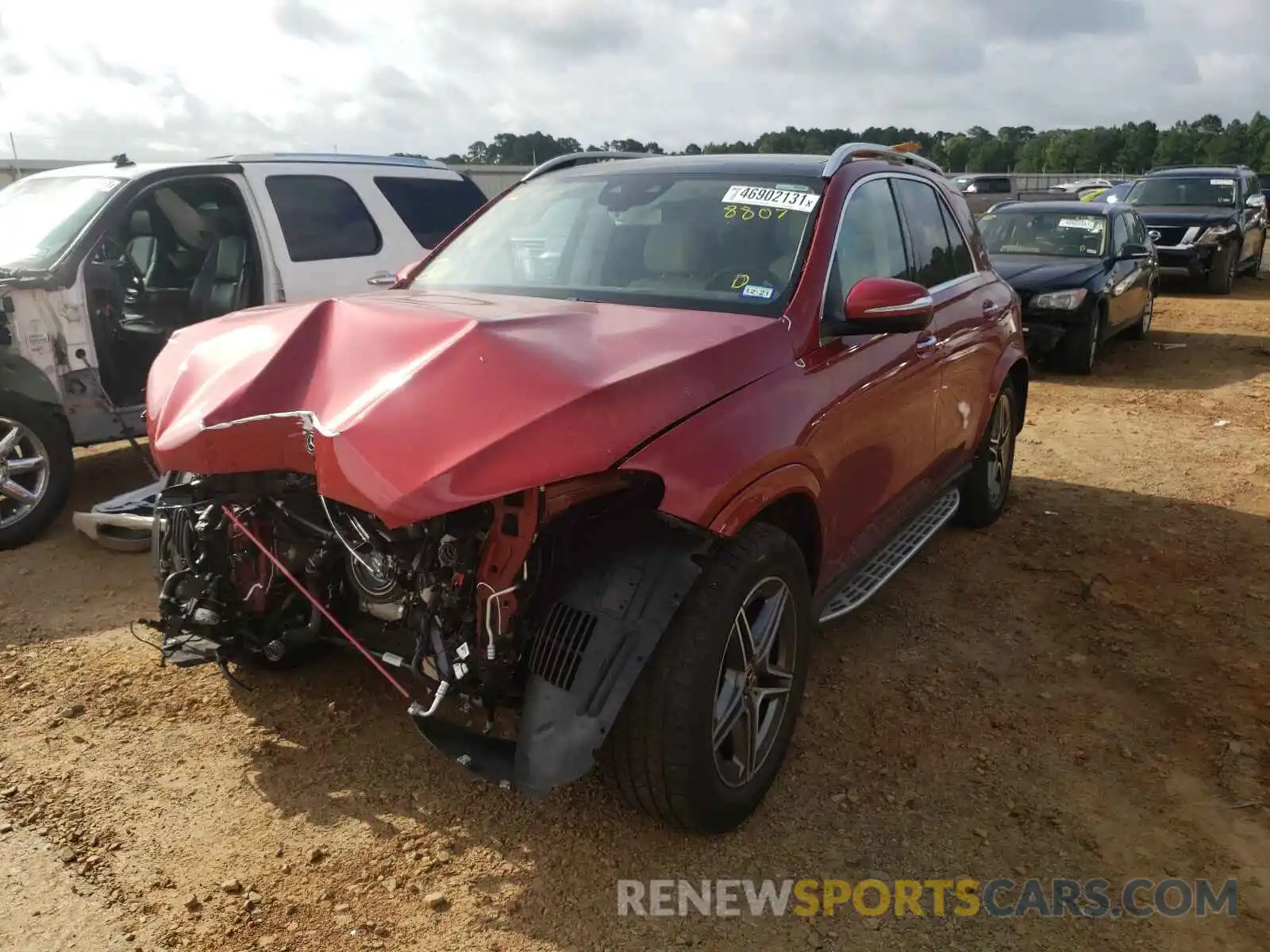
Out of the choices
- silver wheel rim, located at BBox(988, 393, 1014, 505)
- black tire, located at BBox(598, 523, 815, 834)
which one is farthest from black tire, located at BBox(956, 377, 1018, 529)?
black tire, located at BBox(598, 523, 815, 834)

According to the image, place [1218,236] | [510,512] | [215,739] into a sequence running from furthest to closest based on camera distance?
1. [1218,236]
2. [215,739]
3. [510,512]

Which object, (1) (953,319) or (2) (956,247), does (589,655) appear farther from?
(2) (956,247)

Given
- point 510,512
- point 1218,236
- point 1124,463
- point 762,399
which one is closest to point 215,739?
point 510,512

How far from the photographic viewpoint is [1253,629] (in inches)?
168

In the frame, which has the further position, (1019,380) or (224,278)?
(224,278)

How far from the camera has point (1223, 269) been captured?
1508 centimetres

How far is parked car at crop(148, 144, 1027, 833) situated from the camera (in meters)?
2.43

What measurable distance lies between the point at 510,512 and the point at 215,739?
1.63 meters

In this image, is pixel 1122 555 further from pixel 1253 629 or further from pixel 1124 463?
pixel 1124 463

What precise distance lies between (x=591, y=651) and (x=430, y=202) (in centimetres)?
581

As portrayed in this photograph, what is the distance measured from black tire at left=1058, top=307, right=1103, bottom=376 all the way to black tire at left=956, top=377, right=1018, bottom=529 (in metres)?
4.39

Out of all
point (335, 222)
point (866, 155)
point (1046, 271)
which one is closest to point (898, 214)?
point (866, 155)

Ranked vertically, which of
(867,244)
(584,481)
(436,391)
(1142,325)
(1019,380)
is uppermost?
(867,244)

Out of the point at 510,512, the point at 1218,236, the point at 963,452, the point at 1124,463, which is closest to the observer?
the point at 510,512
